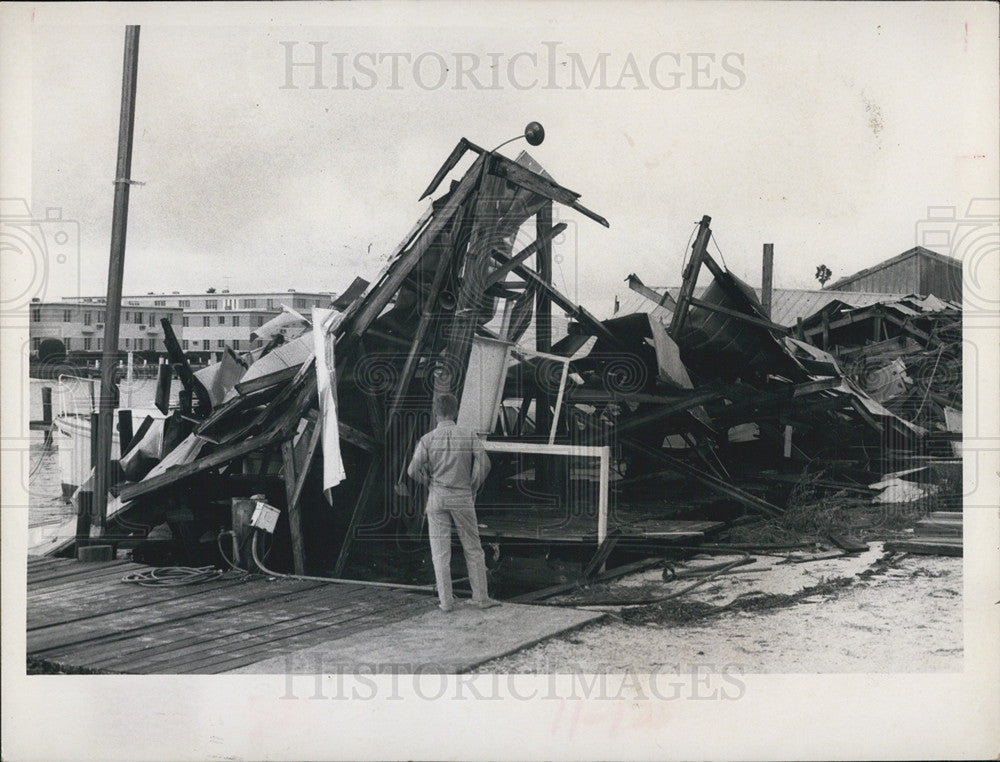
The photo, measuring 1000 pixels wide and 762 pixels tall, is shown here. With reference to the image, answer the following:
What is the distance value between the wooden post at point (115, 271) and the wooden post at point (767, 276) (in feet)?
21.8

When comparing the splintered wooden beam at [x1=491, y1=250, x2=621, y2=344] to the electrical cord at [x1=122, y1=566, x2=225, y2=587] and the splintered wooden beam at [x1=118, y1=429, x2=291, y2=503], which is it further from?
the electrical cord at [x1=122, y1=566, x2=225, y2=587]

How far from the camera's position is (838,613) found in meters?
8.13

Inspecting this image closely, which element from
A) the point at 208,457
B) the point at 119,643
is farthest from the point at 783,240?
the point at 119,643

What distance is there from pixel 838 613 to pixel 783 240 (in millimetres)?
4051

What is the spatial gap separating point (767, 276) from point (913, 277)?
7.51 ft

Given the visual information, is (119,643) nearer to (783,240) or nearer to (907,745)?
(907,745)

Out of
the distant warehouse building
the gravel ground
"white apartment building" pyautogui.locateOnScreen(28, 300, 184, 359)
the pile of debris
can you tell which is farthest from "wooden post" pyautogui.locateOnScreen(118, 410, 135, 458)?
the pile of debris

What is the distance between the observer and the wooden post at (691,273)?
10273 millimetres

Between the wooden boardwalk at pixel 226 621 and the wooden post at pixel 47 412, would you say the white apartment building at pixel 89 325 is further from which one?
the wooden post at pixel 47 412

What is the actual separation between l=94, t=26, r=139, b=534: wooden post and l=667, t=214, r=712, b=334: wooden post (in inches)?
223

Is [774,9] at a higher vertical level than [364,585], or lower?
higher

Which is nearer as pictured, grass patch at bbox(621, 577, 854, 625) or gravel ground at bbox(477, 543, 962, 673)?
gravel ground at bbox(477, 543, 962, 673)

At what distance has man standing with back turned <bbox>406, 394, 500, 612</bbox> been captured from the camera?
296 inches

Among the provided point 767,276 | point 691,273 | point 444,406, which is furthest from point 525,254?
point 767,276
